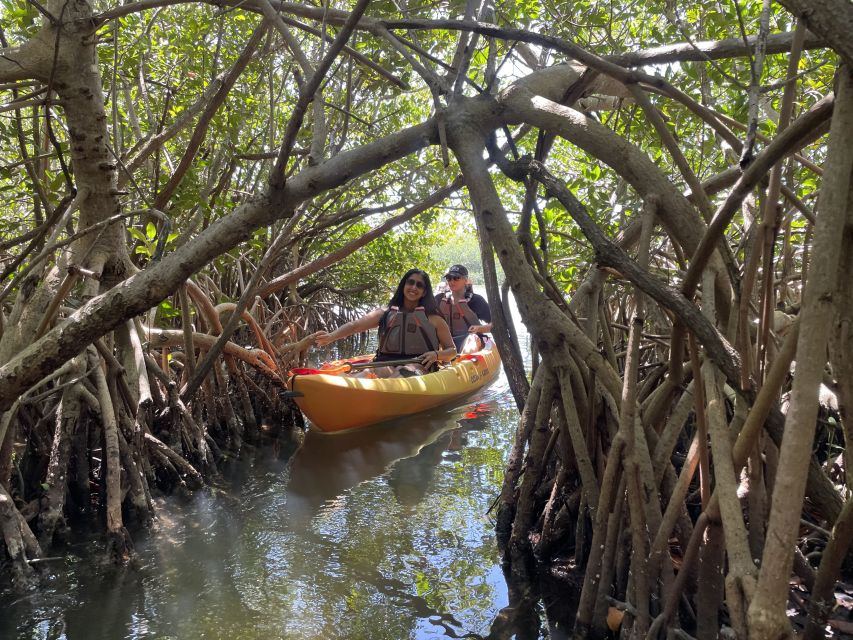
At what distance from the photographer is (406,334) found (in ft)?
22.4

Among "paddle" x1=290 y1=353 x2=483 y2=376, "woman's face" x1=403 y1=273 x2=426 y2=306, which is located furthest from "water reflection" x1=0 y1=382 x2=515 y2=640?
"woman's face" x1=403 y1=273 x2=426 y2=306

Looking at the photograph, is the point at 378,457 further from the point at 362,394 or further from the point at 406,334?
the point at 406,334

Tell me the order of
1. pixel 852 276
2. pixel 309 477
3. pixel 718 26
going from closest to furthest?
pixel 852 276
pixel 718 26
pixel 309 477

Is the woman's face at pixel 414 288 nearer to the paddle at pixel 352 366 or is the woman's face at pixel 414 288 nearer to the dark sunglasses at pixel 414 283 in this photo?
the dark sunglasses at pixel 414 283

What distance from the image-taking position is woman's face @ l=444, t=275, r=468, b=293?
27.3ft

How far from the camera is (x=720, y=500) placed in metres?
1.68

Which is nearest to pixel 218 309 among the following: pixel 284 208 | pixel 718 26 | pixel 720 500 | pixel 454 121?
pixel 284 208

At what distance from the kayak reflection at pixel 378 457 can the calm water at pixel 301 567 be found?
0.03 meters

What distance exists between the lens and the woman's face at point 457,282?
8336 mm

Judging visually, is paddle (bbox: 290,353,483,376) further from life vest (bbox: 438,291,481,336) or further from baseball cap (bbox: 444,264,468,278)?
life vest (bbox: 438,291,481,336)

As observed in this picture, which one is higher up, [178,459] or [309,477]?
[178,459]

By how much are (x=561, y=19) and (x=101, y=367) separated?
3159 millimetres

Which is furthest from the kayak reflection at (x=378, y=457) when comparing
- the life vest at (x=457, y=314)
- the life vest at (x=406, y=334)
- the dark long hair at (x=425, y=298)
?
the life vest at (x=457, y=314)

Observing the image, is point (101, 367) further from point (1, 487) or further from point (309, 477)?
point (309, 477)
